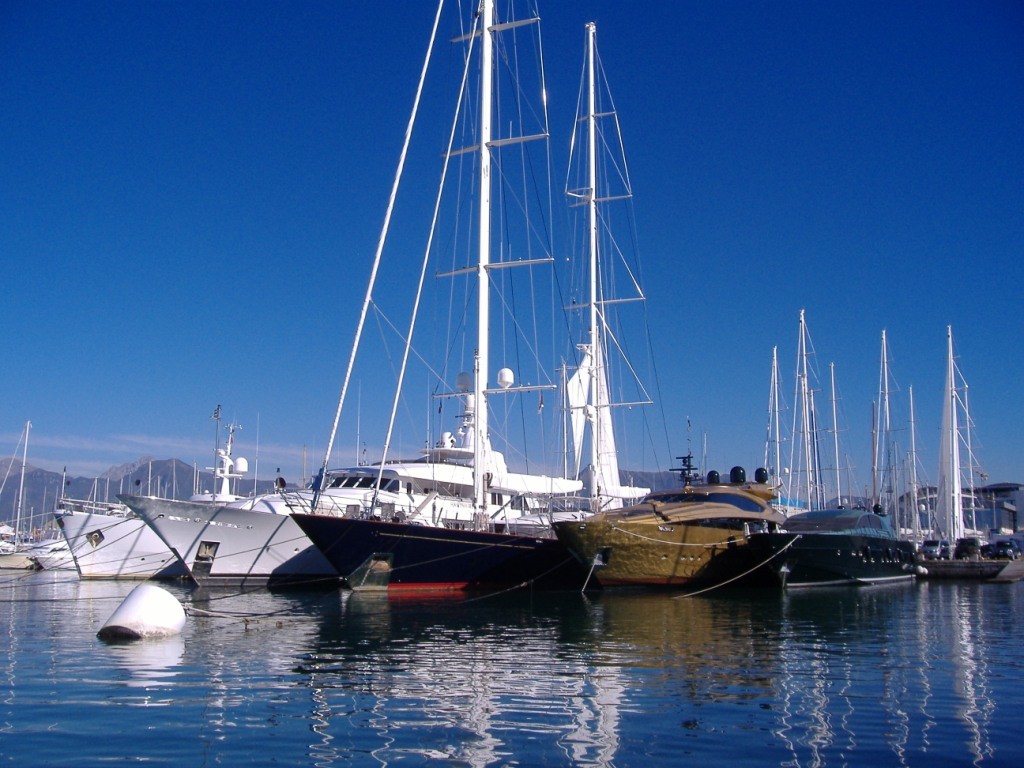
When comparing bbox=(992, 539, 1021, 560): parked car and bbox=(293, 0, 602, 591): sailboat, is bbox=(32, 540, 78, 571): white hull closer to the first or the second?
bbox=(293, 0, 602, 591): sailboat

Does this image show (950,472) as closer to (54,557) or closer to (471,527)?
(471,527)

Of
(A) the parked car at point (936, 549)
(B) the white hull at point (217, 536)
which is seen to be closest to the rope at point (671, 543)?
(B) the white hull at point (217, 536)

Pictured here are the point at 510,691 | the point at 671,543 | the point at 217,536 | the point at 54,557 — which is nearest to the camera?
the point at 510,691

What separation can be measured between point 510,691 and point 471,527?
1956 cm

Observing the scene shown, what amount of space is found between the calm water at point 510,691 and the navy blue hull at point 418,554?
4.39m

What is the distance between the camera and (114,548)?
39.0m

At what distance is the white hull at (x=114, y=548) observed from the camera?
3816 cm

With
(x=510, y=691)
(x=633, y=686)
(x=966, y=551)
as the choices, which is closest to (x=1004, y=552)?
(x=966, y=551)

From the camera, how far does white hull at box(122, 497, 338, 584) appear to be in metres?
32.0

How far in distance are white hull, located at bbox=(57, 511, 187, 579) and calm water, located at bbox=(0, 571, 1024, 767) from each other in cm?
1613

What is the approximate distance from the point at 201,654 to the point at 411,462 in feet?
72.5

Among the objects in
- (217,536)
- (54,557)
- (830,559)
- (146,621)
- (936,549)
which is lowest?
(54,557)

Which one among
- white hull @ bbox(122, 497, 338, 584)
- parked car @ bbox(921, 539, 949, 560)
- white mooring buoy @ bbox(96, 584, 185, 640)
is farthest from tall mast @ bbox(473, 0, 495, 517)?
parked car @ bbox(921, 539, 949, 560)

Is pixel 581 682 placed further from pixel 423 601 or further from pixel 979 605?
pixel 979 605
